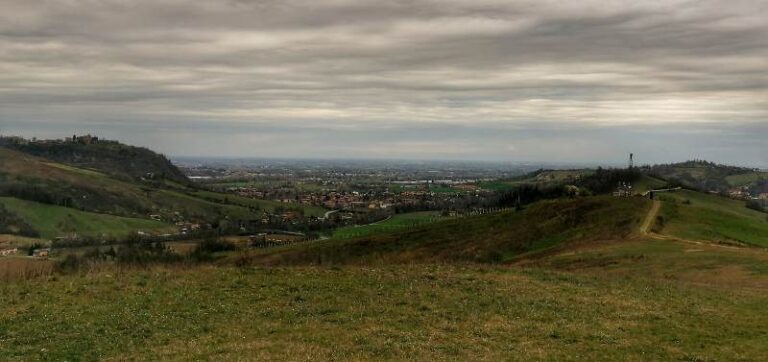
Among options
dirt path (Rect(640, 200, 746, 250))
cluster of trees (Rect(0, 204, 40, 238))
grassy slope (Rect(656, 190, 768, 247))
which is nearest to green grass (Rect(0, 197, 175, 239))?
cluster of trees (Rect(0, 204, 40, 238))

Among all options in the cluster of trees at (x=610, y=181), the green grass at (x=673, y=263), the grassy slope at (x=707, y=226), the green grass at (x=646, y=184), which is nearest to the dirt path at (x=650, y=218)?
the grassy slope at (x=707, y=226)

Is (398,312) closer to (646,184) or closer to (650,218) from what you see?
(650,218)

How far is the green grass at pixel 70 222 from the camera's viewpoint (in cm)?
15762

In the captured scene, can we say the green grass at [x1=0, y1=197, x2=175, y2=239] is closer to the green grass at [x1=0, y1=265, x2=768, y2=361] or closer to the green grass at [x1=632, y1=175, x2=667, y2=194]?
the green grass at [x1=632, y1=175, x2=667, y2=194]

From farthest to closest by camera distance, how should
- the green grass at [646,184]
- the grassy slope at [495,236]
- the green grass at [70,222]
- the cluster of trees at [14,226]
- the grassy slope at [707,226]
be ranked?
the green grass at [70,222]
the cluster of trees at [14,226]
the green grass at [646,184]
the grassy slope at [495,236]
the grassy slope at [707,226]

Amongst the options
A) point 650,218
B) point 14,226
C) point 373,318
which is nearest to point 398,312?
point 373,318

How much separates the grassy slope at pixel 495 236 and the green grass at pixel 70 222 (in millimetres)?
90994

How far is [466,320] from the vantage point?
22562 mm

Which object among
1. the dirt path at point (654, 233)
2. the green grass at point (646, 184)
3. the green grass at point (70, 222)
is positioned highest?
the green grass at point (646, 184)

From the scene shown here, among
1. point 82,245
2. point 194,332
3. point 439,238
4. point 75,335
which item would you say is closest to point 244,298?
point 194,332

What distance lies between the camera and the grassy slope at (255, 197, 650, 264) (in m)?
62.9

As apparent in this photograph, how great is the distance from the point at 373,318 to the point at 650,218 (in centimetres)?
4965

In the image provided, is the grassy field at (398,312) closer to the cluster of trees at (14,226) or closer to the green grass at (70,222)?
the cluster of trees at (14,226)

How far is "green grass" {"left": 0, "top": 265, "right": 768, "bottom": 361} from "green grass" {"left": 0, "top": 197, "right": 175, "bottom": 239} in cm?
13859
